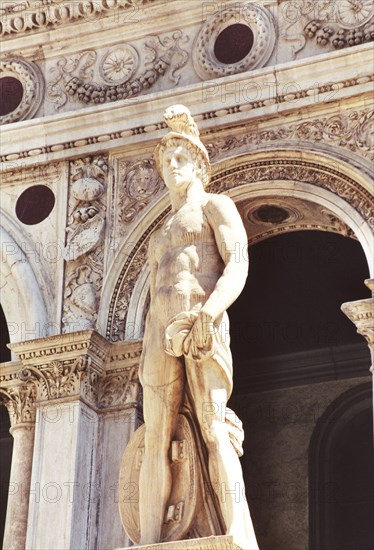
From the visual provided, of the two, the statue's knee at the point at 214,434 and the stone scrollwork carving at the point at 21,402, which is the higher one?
the stone scrollwork carving at the point at 21,402

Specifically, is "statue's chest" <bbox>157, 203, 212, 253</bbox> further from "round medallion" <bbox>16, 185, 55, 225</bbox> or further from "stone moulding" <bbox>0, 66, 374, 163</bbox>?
"round medallion" <bbox>16, 185, 55, 225</bbox>

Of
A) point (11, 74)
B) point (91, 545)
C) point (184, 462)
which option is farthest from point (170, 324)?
point (11, 74)

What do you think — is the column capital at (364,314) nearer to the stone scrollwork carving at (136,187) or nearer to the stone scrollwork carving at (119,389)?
the stone scrollwork carving at (119,389)

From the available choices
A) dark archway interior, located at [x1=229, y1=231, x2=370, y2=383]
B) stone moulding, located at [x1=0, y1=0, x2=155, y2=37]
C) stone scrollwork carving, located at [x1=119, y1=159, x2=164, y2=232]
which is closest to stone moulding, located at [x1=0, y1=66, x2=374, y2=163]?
stone scrollwork carving, located at [x1=119, y1=159, x2=164, y2=232]

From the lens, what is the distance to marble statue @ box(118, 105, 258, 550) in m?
11.4

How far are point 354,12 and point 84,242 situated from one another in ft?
11.5

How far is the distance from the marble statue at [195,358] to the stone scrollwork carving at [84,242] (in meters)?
4.14

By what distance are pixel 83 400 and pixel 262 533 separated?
158 inches

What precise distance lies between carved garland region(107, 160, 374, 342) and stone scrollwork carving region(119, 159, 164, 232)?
28 centimetres

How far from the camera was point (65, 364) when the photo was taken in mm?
16031

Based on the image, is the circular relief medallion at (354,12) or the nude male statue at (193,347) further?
the circular relief medallion at (354,12)

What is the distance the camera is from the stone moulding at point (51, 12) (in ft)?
57.4

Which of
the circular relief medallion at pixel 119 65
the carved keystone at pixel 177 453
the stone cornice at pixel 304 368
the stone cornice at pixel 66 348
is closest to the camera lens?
the carved keystone at pixel 177 453

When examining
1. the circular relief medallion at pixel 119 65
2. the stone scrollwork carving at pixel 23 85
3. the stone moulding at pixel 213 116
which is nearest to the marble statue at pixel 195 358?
the stone moulding at pixel 213 116
